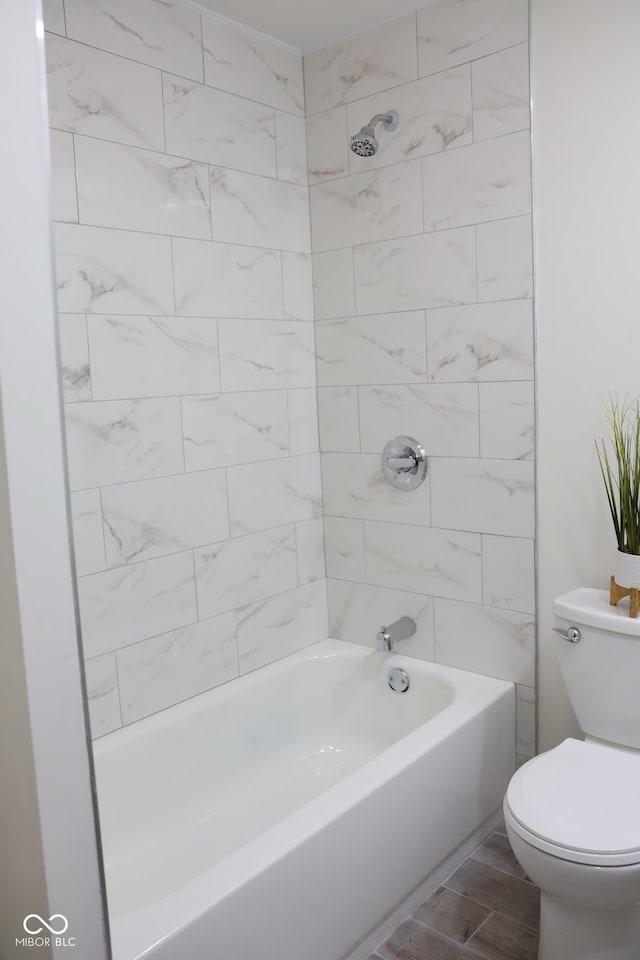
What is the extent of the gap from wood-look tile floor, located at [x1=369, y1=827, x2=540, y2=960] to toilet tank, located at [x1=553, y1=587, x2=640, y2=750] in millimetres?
508

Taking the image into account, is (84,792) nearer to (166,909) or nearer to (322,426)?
(166,909)

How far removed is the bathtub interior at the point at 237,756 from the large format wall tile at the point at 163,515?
0.52 metres

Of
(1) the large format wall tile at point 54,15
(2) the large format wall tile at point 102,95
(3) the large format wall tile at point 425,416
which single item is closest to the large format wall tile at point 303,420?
(3) the large format wall tile at point 425,416

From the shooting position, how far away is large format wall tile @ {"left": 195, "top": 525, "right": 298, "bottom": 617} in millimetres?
2563

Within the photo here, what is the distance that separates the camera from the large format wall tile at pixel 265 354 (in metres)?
2.59

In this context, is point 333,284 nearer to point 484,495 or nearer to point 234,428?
point 234,428

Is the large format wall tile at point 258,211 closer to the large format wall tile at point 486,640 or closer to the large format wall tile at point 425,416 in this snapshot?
the large format wall tile at point 425,416

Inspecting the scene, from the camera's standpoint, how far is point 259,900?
1678mm

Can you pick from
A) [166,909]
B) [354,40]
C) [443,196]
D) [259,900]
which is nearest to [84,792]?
[166,909]

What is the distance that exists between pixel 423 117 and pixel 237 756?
2.17m

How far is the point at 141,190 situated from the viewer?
2.31 m

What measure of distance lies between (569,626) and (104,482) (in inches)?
54.4

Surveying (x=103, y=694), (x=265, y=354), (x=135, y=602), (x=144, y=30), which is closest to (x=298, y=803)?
(x=103, y=694)

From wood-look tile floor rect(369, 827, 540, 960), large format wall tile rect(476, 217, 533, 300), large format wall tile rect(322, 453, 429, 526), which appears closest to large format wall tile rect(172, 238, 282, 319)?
large format wall tile rect(322, 453, 429, 526)
